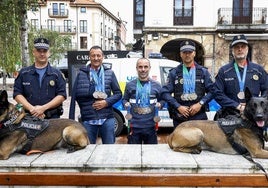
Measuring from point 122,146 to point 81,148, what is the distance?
19.5 inches

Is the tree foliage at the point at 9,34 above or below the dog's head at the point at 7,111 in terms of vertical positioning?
above

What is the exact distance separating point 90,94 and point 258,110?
7.09ft

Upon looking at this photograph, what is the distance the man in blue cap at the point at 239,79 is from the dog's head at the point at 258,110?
43 centimetres

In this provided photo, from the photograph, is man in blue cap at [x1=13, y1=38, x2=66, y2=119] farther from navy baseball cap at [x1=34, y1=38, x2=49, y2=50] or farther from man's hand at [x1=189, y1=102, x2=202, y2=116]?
man's hand at [x1=189, y1=102, x2=202, y2=116]

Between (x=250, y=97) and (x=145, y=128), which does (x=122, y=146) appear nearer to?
(x=145, y=128)

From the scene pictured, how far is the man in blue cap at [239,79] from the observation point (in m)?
3.78

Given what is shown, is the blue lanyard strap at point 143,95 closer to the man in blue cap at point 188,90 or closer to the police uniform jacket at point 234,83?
the man in blue cap at point 188,90

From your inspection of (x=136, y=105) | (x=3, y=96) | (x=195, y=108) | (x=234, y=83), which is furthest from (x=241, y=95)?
A: (x=3, y=96)

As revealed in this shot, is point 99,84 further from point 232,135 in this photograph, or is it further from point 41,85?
point 232,135

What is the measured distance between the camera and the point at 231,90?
12.6 ft

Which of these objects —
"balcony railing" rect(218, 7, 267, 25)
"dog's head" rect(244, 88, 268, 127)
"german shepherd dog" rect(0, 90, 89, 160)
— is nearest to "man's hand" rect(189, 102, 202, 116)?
"dog's head" rect(244, 88, 268, 127)

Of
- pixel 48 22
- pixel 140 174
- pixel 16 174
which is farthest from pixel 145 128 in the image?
pixel 48 22

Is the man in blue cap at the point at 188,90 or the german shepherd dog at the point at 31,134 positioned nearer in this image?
the german shepherd dog at the point at 31,134

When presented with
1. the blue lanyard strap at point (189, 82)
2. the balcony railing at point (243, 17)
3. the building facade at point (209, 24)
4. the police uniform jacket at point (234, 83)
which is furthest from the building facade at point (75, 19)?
the police uniform jacket at point (234, 83)
